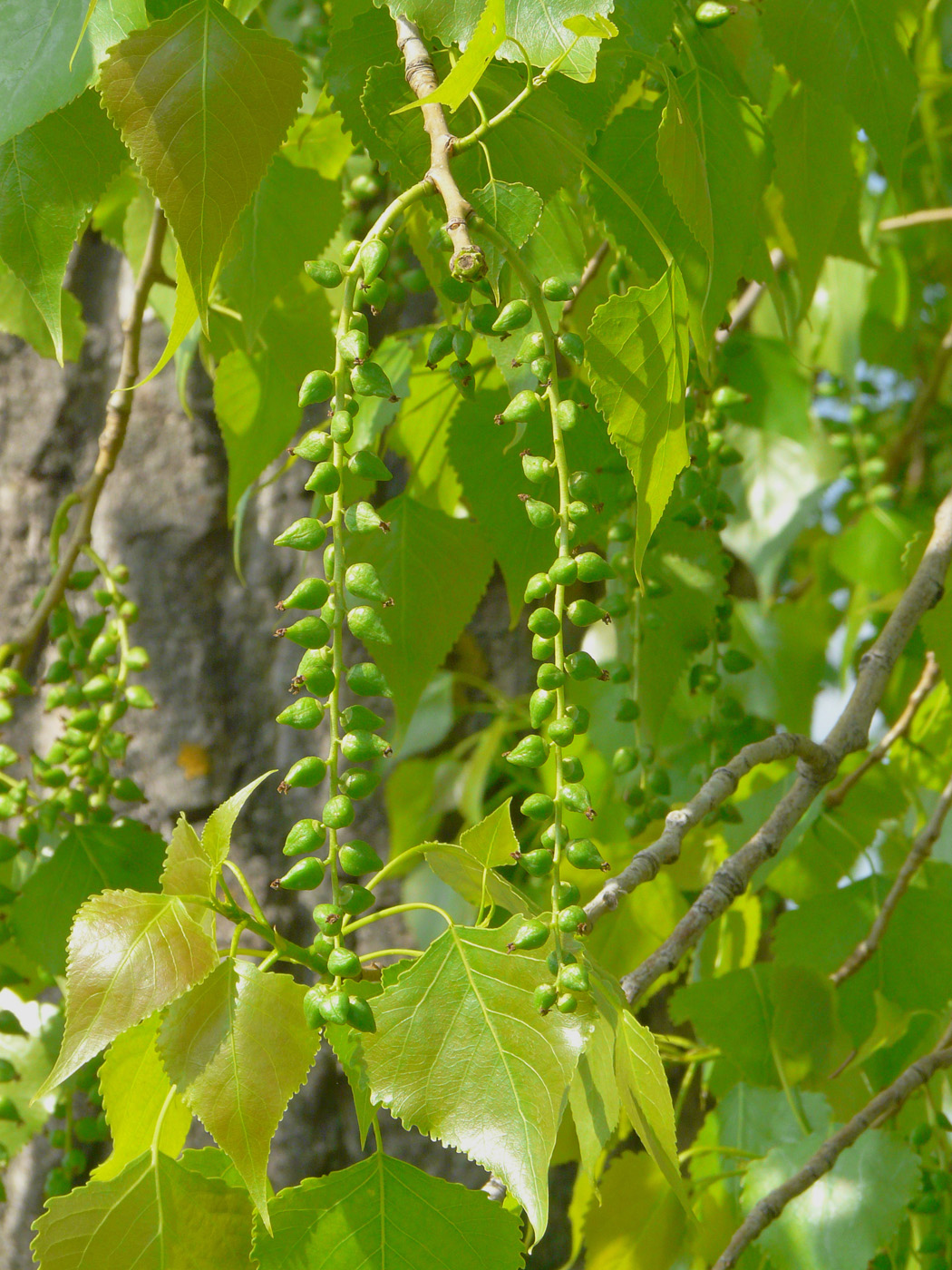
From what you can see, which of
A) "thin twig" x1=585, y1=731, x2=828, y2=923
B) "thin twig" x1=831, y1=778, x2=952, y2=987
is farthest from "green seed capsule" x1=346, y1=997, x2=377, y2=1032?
"thin twig" x1=831, y1=778, x2=952, y2=987

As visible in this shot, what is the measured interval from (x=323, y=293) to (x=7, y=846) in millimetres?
375

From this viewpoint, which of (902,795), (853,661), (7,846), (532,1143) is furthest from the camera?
(853,661)

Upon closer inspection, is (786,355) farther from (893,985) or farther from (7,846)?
(7,846)

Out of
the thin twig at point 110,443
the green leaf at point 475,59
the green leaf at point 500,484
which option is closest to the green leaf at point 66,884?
the thin twig at point 110,443

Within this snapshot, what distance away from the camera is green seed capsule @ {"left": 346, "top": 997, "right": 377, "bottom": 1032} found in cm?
33

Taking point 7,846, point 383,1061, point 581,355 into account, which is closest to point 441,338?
point 581,355

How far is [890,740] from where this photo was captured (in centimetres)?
90

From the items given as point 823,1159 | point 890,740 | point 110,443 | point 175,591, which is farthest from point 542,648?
point 175,591

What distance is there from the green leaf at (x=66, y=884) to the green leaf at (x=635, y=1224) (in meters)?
0.32

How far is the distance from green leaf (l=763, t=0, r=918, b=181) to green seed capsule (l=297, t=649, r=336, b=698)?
0.38 meters

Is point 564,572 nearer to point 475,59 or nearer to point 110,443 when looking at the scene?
point 475,59

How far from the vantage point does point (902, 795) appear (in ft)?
2.97

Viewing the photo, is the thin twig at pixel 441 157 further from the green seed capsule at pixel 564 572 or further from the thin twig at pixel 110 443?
the thin twig at pixel 110 443

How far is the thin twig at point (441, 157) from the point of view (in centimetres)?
32
